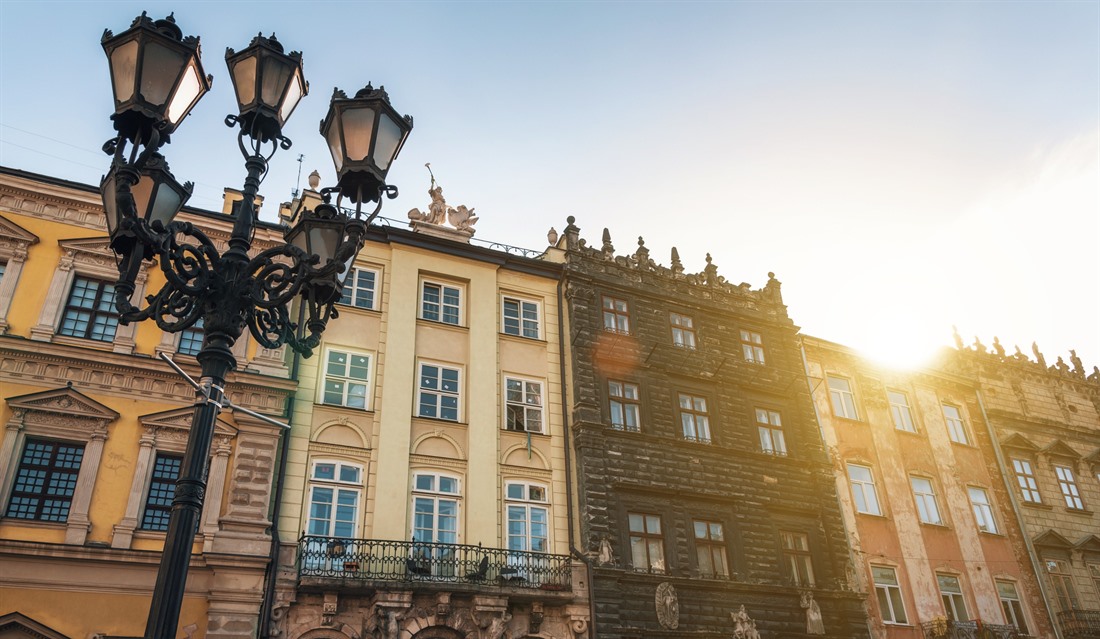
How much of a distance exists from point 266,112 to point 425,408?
14755 millimetres

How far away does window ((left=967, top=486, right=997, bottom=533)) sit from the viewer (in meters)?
28.9

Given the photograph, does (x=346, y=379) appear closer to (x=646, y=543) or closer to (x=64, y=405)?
(x=64, y=405)

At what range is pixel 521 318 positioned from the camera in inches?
979

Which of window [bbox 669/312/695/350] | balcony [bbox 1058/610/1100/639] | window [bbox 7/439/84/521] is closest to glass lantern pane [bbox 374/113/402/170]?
window [bbox 7/439/84/521]

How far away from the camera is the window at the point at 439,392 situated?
21922 millimetres

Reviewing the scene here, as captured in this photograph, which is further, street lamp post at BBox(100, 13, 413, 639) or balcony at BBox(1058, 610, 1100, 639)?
balcony at BBox(1058, 610, 1100, 639)

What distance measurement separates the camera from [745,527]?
23734 millimetres

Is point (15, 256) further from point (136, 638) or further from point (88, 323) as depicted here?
point (136, 638)

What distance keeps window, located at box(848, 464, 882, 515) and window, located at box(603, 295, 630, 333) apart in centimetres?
944

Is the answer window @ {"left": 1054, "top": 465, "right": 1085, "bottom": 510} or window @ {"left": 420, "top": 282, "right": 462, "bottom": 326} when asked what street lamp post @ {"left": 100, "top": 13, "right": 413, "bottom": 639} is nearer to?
window @ {"left": 420, "top": 282, "right": 462, "bottom": 326}

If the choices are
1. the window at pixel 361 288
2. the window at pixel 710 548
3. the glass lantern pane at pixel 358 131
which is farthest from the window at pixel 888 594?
the glass lantern pane at pixel 358 131

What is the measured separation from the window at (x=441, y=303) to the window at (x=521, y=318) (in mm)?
1584

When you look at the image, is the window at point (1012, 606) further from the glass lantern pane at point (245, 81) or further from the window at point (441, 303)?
the glass lantern pane at point (245, 81)

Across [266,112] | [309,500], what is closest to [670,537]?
[309,500]
